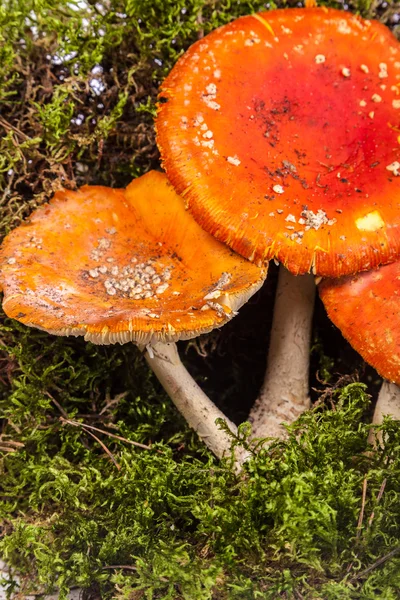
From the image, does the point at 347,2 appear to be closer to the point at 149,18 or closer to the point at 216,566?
the point at 149,18

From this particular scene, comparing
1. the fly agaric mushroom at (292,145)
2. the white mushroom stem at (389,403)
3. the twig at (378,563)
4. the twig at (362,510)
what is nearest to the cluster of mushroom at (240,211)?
the fly agaric mushroom at (292,145)

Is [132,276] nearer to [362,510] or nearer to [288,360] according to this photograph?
[288,360]

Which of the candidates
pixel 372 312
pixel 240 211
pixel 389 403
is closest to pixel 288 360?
pixel 389 403

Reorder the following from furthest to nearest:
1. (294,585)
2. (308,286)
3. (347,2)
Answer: (347,2)
(308,286)
(294,585)

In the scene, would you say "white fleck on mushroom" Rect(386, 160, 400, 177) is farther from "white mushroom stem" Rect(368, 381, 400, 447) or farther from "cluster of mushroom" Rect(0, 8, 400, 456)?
"white mushroom stem" Rect(368, 381, 400, 447)

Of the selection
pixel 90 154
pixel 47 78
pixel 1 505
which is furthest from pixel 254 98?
pixel 1 505

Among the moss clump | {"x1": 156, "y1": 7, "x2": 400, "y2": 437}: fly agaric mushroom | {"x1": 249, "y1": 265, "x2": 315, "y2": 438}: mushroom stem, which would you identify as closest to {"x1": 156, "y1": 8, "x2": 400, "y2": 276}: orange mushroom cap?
{"x1": 156, "y1": 7, "x2": 400, "y2": 437}: fly agaric mushroom
